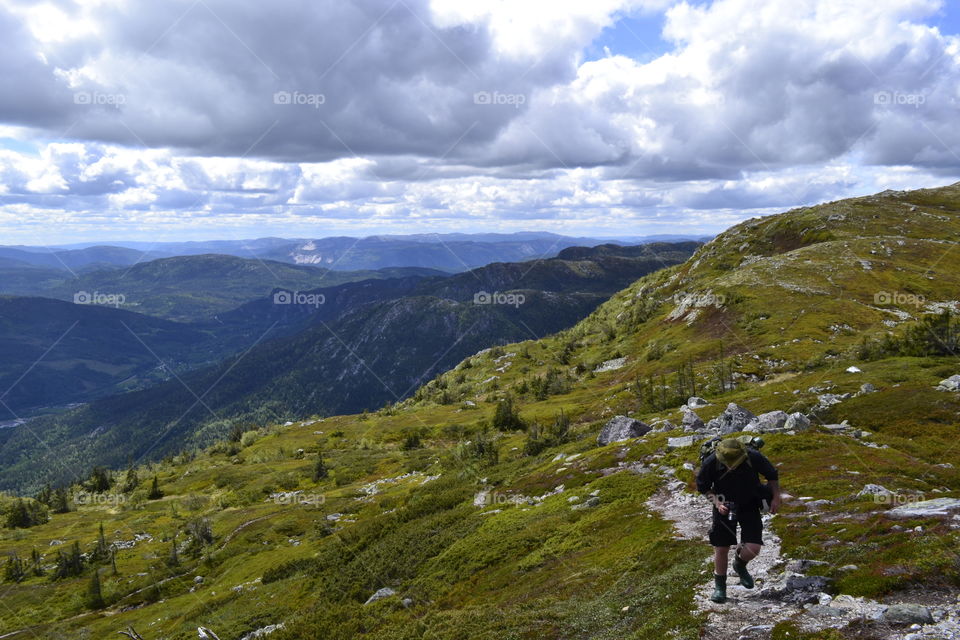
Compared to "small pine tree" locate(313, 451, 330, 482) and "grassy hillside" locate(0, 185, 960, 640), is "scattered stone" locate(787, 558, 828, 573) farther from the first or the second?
"small pine tree" locate(313, 451, 330, 482)

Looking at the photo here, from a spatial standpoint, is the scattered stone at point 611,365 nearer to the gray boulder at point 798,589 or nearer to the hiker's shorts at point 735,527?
the gray boulder at point 798,589

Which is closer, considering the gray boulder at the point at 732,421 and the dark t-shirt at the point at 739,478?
the dark t-shirt at the point at 739,478

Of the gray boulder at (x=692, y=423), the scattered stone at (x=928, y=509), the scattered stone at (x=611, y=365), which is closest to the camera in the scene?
the scattered stone at (x=928, y=509)

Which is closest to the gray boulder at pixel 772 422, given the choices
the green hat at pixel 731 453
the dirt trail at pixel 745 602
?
the dirt trail at pixel 745 602

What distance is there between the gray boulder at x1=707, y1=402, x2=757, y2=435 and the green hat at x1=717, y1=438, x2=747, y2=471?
2584cm

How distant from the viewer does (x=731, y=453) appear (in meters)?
14.1

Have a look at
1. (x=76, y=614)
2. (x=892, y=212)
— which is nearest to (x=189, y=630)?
(x=76, y=614)

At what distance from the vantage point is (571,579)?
21703 millimetres

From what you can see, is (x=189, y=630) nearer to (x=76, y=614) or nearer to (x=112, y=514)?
(x=76, y=614)

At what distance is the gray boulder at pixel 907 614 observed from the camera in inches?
452

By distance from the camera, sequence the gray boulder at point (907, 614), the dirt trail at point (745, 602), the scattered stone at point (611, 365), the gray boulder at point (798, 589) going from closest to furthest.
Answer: the gray boulder at point (907, 614)
the dirt trail at point (745, 602)
the gray boulder at point (798, 589)
the scattered stone at point (611, 365)

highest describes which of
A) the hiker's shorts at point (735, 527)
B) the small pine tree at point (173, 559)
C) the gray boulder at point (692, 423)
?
the hiker's shorts at point (735, 527)

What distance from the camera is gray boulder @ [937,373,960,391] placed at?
36756mm

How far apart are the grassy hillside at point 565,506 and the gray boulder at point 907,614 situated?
0.55 m
